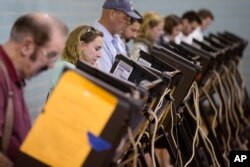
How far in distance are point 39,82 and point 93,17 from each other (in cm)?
142

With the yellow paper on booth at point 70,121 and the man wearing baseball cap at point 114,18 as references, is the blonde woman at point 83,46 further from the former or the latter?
the yellow paper on booth at point 70,121

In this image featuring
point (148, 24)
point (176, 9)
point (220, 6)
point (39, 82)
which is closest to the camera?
point (39, 82)

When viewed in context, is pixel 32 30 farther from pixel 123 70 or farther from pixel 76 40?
pixel 76 40

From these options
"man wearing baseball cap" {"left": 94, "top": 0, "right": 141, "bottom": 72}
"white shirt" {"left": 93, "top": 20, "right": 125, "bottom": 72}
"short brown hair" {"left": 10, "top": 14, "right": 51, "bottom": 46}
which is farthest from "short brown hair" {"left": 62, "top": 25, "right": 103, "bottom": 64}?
"short brown hair" {"left": 10, "top": 14, "right": 51, "bottom": 46}

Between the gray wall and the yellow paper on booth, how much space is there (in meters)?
2.48

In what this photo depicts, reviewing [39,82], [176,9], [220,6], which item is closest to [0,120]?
[39,82]

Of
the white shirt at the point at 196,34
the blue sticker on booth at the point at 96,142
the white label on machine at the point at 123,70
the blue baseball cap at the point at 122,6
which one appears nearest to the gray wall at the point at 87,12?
the white shirt at the point at 196,34

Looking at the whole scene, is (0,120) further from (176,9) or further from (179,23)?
(176,9)

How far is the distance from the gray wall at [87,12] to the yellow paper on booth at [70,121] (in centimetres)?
248

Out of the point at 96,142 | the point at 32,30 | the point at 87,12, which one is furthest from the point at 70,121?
the point at 87,12

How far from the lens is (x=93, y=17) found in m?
6.73

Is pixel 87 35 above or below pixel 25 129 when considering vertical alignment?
above

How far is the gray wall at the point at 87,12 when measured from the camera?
4.94 meters

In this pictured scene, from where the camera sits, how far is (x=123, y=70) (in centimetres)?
304
